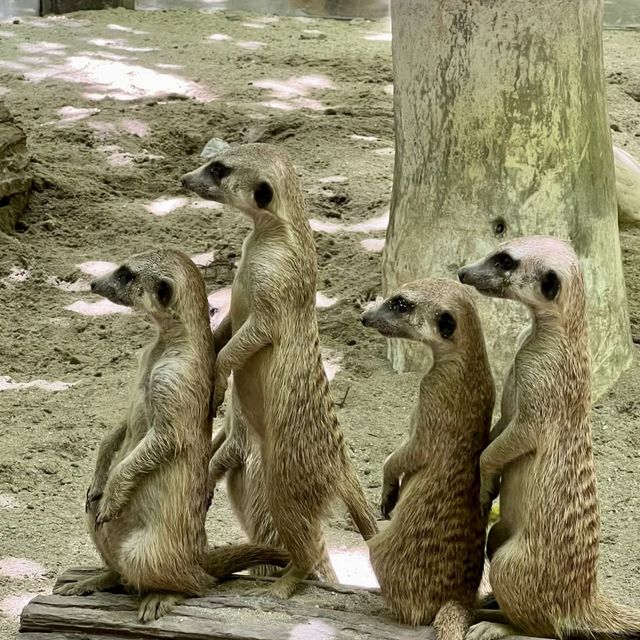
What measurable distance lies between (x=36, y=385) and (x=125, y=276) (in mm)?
2079

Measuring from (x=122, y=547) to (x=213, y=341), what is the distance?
1.62ft

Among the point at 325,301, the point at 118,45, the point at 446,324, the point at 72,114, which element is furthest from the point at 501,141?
the point at 118,45

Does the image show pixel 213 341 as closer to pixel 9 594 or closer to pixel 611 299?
pixel 9 594

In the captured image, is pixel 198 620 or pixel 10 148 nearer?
pixel 198 620

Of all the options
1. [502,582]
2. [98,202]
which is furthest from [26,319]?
[502,582]

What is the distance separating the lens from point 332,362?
4.67 m

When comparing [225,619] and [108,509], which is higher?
[108,509]

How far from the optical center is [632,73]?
328 inches

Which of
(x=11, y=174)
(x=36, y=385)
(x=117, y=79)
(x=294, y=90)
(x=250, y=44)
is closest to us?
(x=36, y=385)

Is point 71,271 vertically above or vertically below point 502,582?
below

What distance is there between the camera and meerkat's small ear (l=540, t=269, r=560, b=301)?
7.87 ft

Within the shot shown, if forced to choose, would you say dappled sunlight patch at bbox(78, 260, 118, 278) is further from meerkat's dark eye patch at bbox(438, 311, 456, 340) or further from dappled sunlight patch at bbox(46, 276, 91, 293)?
meerkat's dark eye patch at bbox(438, 311, 456, 340)

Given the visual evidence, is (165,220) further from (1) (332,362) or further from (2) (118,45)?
(2) (118,45)

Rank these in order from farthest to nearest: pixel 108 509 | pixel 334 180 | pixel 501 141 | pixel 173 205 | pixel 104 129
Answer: pixel 104 129 < pixel 334 180 < pixel 173 205 < pixel 501 141 < pixel 108 509
